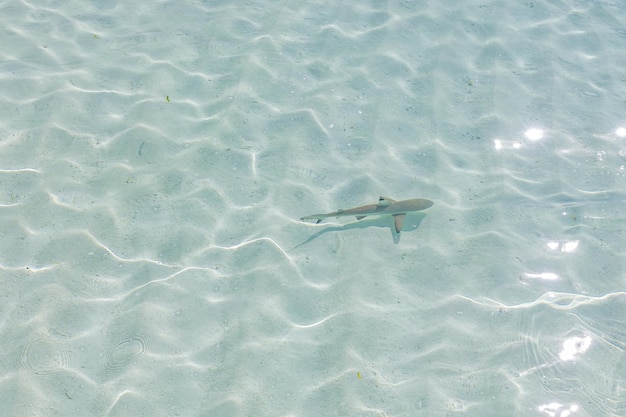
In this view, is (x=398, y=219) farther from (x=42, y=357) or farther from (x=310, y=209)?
(x=42, y=357)

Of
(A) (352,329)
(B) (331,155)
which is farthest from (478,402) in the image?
(B) (331,155)

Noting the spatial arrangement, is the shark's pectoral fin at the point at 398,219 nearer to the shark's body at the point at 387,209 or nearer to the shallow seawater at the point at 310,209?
the shark's body at the point at 387,209

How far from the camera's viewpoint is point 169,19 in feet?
22.1

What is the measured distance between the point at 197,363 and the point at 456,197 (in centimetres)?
295

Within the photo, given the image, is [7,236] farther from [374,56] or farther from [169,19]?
[374,56]

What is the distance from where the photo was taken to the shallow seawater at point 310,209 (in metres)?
4.12

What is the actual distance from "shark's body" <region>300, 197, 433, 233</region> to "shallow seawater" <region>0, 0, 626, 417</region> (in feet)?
0.62

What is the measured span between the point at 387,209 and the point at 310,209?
0.74 m

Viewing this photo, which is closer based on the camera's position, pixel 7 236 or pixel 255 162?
pixel 7 236

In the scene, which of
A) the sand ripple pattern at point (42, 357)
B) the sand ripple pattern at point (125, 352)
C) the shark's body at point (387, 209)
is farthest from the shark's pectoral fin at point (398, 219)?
the sand ripple pattern at point (42, 357)

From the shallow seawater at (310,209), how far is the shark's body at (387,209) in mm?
189

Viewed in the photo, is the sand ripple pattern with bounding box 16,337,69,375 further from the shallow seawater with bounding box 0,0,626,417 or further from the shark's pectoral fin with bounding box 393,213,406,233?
the shark's pectoral fin with bounding box 393,213,406,233

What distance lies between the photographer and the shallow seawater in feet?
13.5

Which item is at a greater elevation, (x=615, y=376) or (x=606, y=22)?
(x=606, y=22)
